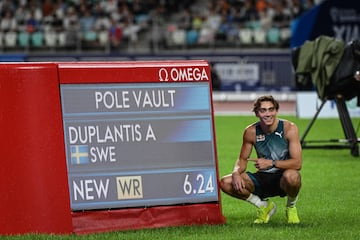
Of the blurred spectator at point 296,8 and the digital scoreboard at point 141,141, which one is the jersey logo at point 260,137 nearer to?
the digital scoreboard at point 141,141

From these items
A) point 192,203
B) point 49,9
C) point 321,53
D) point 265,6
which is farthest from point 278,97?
point 192,203

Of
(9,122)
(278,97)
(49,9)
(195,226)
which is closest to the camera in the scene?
(9,122)

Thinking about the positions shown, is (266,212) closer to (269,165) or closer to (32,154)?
(269,165)

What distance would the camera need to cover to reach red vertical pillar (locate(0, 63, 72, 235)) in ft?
31.6

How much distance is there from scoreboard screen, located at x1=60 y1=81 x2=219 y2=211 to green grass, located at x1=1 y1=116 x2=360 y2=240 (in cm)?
35

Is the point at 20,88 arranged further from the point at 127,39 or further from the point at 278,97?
the point at 127,39

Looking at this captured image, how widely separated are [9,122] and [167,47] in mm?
31110

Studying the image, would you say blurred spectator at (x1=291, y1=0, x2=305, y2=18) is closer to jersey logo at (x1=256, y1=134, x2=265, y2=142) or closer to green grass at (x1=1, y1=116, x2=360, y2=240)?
green grass at (x1=1, y1=116, x2=360, y2=240)

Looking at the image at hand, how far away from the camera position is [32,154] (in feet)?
31.9

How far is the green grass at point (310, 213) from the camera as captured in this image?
32.4ft

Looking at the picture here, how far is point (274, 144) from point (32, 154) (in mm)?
2303

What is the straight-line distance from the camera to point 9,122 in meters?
9.64

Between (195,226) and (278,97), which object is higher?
(195,226)

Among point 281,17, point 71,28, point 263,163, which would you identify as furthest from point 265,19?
point 263,163
